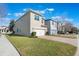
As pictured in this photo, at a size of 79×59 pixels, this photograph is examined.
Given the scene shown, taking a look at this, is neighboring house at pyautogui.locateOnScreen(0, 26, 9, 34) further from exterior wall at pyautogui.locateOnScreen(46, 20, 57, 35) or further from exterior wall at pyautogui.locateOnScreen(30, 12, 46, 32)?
exterior wall at pyautogui.locateOnScreen(46, 20, 57, 35)

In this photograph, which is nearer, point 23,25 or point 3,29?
point 3,29

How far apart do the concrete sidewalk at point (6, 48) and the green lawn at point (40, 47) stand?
0.13m

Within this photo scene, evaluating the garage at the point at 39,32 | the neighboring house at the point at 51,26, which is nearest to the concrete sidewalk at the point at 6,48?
the garage at the point at 39,32

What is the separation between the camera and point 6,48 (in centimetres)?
833

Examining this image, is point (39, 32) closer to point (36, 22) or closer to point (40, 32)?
point (40, 32)

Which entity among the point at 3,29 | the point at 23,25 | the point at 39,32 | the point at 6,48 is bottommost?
the point at 6,48

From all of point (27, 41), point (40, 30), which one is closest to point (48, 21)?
point (40, 30)

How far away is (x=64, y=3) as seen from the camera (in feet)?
26.8

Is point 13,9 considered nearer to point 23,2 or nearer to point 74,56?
point 23,2

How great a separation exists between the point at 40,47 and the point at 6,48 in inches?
41.4

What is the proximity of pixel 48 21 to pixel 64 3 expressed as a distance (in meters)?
0.79

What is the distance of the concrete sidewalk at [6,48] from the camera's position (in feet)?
26.3

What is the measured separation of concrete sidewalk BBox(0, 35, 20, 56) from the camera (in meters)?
8.03

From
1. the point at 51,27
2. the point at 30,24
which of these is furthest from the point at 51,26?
the point at 30,24
